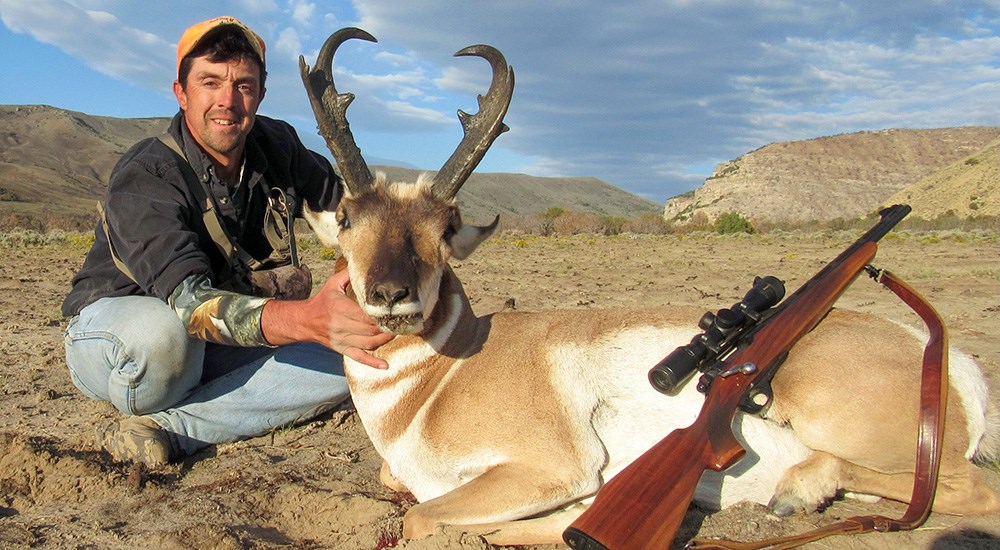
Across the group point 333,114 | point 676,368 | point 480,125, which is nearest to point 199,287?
point 333,114

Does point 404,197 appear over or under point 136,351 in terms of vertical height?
over

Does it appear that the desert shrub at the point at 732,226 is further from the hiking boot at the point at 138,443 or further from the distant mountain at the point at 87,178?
the distant mountain at the point at 87,178

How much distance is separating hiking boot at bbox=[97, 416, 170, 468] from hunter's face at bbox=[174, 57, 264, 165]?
94.4 inches

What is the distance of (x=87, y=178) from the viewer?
14775 centimetres

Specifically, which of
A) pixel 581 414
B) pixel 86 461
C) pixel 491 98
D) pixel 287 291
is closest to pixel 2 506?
pixel 86 461

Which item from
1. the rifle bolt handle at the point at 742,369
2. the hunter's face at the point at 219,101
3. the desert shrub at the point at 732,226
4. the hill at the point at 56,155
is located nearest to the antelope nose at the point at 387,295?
the rifle bolt handle at the point at 742,369

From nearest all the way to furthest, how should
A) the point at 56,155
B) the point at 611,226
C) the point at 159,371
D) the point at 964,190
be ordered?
the point at 159,371 < the point at 611,226 < the point at 964,190 < the point at 56,155

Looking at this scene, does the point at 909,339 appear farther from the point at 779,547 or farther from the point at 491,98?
the point at 491,98

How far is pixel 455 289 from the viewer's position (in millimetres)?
5109

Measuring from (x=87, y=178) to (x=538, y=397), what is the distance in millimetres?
170169

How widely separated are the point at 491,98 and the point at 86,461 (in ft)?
13.3

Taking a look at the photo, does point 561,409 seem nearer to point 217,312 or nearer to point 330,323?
point 330,323

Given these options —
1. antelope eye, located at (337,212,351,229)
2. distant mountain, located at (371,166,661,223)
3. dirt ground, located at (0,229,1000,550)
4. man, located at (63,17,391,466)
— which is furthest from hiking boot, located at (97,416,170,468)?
distant mountain, located at (371,166,661,223)

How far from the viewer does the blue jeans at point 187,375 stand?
5.54 meters
